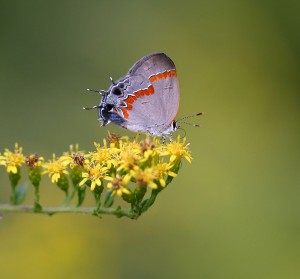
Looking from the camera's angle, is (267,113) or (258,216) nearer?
(258,216)

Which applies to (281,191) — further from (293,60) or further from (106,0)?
(106,0)

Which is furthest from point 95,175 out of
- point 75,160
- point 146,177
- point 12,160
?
point 12,160

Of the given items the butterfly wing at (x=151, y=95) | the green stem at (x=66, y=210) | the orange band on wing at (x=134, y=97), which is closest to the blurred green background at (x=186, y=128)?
the butterfly wing at (x=151, y=95)

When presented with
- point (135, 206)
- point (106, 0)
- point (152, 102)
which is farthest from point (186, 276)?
point (106, 0)

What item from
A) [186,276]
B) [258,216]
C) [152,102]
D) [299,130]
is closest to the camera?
[152,102]

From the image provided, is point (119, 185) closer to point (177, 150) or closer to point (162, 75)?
point (177, 150)

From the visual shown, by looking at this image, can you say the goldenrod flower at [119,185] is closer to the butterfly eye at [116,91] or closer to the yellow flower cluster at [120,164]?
the yellow flower cluster at [120,164]
